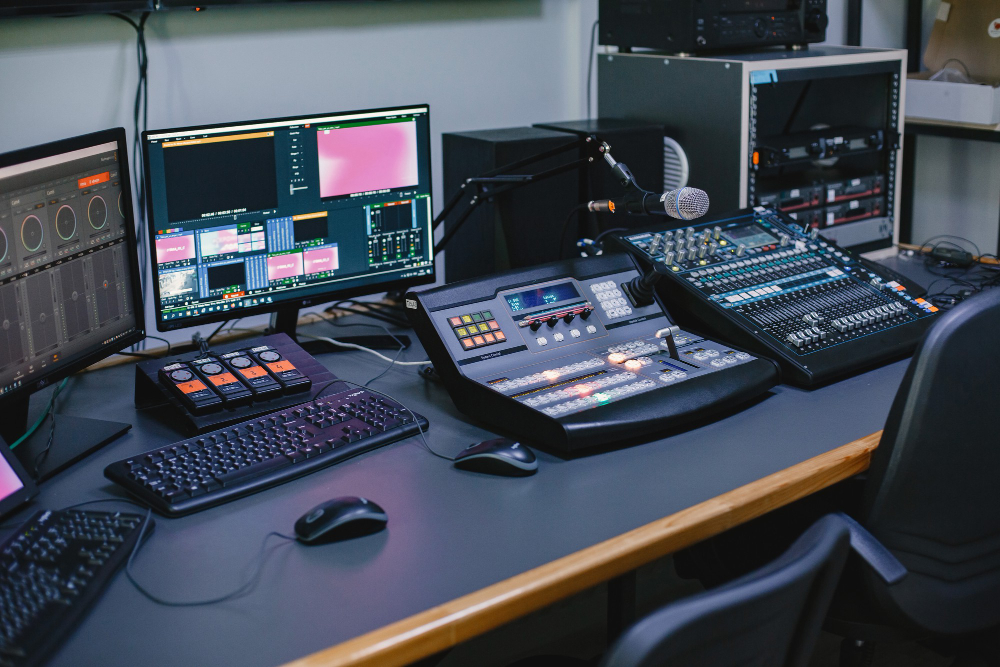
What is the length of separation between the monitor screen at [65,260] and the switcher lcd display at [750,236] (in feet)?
3.60

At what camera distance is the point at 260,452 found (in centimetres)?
133

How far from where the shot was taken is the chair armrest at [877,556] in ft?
4.24

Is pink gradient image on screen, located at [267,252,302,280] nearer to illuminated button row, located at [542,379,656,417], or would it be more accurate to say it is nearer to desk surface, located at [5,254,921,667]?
desk surface, located at [5,254,921,667]

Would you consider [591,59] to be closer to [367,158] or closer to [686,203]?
[367,158]

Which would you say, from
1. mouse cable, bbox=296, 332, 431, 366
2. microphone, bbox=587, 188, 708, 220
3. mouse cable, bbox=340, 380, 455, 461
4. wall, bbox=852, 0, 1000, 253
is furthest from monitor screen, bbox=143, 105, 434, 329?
wall, bbox=852, 0, 1000, 253

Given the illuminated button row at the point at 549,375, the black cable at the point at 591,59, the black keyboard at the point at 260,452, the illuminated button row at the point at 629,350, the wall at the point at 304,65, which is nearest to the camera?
the black keyboard at the point at 260,452

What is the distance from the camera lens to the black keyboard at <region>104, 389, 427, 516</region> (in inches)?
48.8

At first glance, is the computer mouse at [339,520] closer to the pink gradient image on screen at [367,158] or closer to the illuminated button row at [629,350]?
the illuminated button row at [629,350]

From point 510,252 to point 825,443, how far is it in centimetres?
84

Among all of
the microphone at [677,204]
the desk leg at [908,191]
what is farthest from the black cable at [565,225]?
the desk leg at [908,191]

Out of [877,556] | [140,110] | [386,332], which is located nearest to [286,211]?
[386,332]

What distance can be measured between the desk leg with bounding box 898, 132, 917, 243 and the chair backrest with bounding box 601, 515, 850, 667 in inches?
96.9

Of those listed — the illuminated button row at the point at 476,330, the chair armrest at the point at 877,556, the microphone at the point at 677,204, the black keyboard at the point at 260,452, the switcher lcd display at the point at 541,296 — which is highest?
the microphone at the point at 677,204

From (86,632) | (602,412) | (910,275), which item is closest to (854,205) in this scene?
(910,275)
